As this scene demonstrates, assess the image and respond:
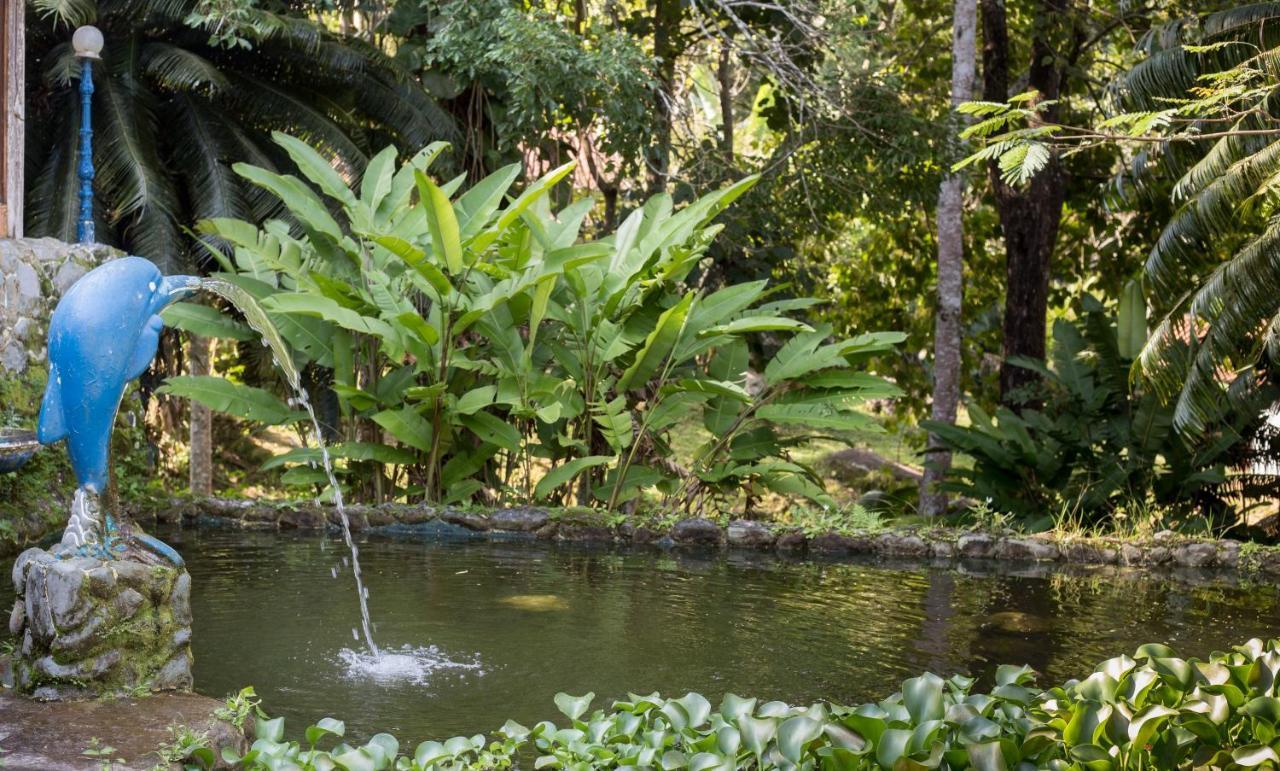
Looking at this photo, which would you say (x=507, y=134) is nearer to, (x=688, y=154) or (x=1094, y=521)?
(x=688, y=154)

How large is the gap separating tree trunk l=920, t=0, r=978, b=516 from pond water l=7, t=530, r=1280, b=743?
3.68 metres

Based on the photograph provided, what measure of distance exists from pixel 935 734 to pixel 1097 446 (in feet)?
27.1

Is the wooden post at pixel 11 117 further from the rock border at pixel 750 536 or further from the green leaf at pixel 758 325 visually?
the green leaf at pixel 758 325

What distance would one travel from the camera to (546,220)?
34.7 feet

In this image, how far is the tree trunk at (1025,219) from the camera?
1280 centimetres

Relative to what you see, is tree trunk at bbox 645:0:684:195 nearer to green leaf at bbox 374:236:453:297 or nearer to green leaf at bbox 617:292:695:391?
green leaf at bbox 617:292:695:391

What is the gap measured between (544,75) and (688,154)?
2.53m

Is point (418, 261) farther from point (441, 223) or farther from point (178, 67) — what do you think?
point (178, 67)

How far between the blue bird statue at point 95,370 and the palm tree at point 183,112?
5.74 m

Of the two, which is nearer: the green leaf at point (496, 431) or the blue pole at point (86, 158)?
the blue pole at point (86, 158)

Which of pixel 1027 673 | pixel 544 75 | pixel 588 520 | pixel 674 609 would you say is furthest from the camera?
pixel 544 75

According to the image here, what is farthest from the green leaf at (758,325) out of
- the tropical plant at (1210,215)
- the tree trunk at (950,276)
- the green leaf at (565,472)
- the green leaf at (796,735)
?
the green leaf at (796,735)

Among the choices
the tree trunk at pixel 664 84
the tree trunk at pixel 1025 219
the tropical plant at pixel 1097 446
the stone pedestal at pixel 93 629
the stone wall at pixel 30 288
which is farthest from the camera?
the tree trunk at pixel 1025 219

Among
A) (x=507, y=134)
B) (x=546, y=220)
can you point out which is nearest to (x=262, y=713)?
(x=546, y=220)
